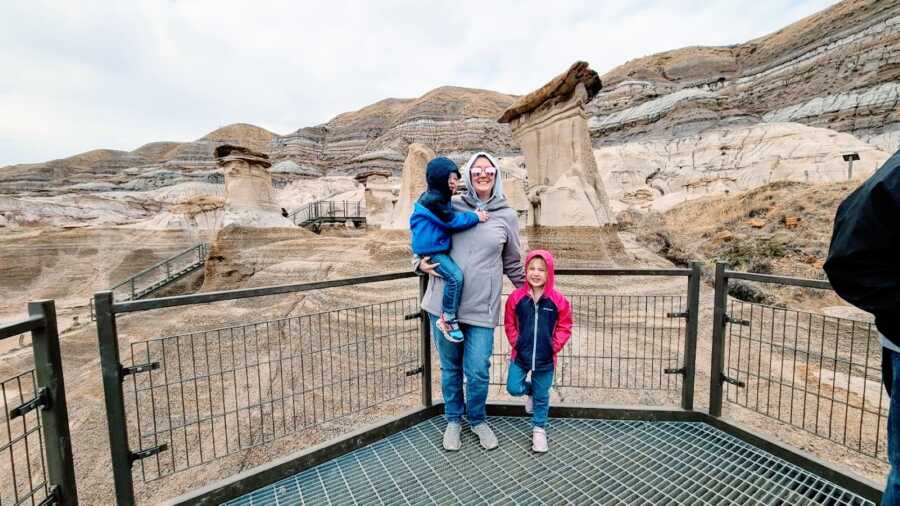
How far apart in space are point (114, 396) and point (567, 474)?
2.49 meters

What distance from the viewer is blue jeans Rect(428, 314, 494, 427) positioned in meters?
2.35

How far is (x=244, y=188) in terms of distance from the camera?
53.4ft

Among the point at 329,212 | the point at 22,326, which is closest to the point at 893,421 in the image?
the point at 22,326

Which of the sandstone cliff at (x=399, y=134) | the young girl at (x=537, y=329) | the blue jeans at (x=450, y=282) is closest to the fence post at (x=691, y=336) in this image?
the young girl at (x=537, y=329)

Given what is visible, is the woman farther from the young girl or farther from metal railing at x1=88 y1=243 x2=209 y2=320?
metal railing at x1=88 y1=243 x2=209 y2=320

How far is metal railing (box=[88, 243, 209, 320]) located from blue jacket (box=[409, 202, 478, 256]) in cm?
1851

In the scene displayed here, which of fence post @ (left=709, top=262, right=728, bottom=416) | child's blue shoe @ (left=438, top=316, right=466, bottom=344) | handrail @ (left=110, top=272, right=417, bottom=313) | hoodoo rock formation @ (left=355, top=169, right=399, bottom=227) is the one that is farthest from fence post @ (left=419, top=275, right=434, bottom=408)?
hoodoo rock formation @ (left=355, top=169, right=399, bottom=227)

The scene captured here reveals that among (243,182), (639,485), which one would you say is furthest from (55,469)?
(243,182)

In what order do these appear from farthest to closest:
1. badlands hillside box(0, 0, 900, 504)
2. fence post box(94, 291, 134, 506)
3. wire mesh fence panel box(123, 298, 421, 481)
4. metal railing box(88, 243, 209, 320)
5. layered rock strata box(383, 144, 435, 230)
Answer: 1. metal railing box(88, 243, 209, 320)
2. layered rock strata box(383, 144, 435, 230)
3. badlands hillside box(0, 0, 900, 504)
4. wire mesh fence panel box(123, 298, 421, 481)
5. fence post box(94, 291, 134, 506)

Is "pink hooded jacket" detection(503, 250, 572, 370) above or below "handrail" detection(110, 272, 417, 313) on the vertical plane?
below

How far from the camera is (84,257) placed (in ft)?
65.2

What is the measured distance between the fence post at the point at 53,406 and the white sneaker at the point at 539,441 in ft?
7.81

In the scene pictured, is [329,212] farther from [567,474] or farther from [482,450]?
[567,474]

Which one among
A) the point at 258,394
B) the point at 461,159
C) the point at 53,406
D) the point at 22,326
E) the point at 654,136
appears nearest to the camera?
the point at 22,326
